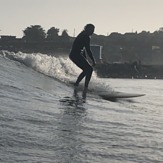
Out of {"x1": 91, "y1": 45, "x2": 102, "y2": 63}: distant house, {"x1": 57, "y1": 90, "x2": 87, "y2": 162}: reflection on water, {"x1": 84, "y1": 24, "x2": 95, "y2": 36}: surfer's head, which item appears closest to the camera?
{"x1": 57, "y1": 90, "x2": 87, "y2": 162}: reflection on water

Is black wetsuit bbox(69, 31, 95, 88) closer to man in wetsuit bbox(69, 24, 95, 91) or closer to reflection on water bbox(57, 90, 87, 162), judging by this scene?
man in wetsuit bbox(69, 24, 95, 91)

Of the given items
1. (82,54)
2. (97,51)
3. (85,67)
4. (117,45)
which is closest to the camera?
(85,67)

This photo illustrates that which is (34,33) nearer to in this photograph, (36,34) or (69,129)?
(36,34)

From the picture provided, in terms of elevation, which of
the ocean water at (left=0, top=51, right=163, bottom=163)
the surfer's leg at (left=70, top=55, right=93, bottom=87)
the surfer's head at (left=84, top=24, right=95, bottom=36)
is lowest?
the ocean water at (left=0, top=51, right=163, bottom=163)

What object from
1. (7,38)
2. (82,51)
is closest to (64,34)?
(7,38)

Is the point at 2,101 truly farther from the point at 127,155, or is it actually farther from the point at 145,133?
the point at 127,155

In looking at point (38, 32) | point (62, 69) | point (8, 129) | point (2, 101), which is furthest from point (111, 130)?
point (38, 32)

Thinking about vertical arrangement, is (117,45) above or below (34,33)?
below

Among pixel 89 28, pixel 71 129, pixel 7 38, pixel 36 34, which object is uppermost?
pixel 36 34

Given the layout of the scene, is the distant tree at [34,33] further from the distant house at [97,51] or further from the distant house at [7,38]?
the distant house at [97,51]

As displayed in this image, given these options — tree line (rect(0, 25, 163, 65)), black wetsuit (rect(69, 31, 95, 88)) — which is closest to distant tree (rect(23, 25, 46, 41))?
tree line (rect(0, 25, 163, 65))

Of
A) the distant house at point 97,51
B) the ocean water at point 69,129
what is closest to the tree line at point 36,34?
the distant house at point 97,51

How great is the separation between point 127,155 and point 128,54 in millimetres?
127493

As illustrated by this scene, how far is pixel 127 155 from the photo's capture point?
536 cm
